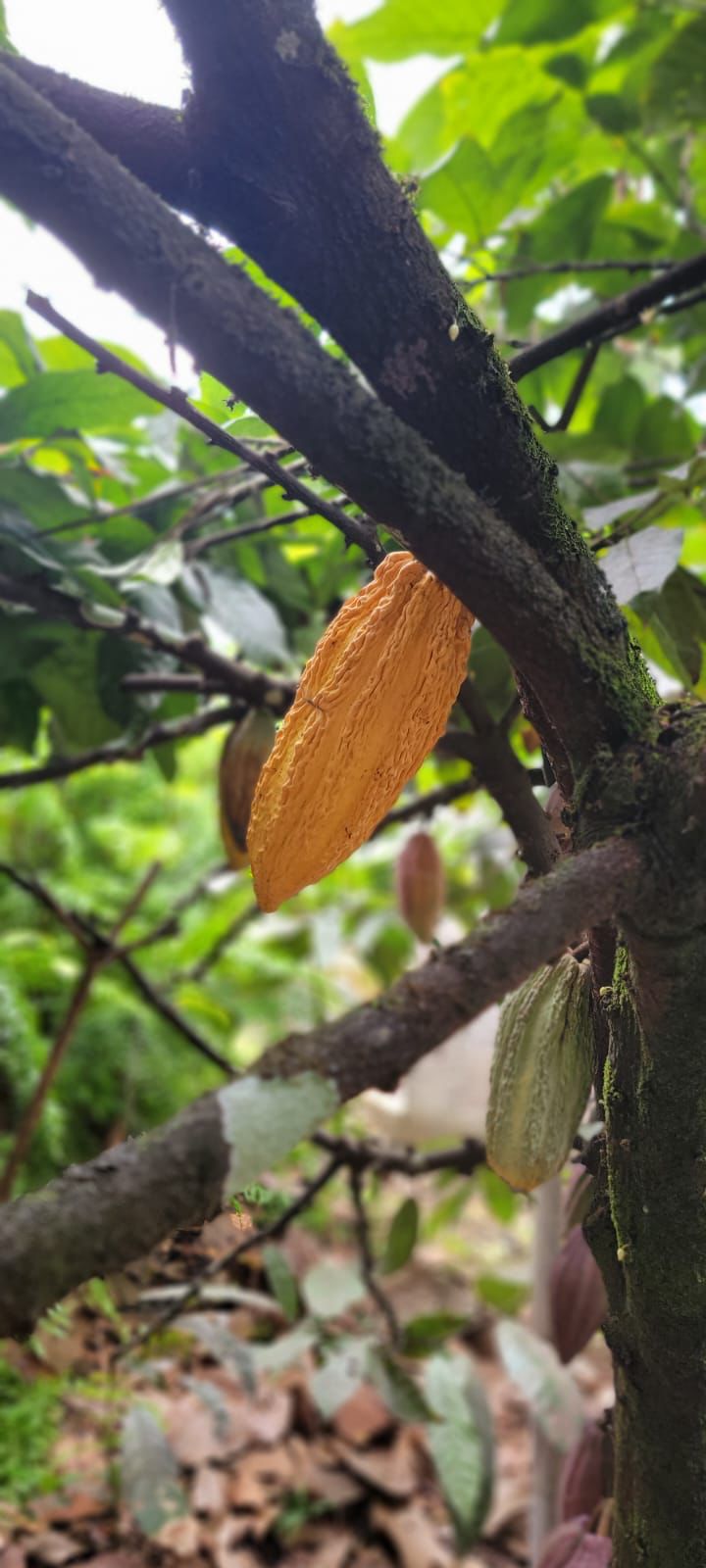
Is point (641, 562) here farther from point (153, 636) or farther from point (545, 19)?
point (545, 19)

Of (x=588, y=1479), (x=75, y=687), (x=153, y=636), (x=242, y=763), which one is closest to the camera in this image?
(x=588, y=1479)

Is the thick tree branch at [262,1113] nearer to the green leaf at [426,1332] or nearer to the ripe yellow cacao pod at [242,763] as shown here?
the ripe yellow cacao pod at [242,763]

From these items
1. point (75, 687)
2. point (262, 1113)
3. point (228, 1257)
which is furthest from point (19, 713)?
point (262, 1113)

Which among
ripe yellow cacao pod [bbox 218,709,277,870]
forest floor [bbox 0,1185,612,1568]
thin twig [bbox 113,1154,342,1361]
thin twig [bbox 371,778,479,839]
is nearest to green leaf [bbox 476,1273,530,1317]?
forest floor [bbox 0,1185,612,1568]

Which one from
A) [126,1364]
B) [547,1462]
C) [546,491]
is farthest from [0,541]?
[547,1462]

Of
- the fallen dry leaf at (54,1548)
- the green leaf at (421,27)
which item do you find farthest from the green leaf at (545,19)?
the fallen dry leaf at (54,1548)
